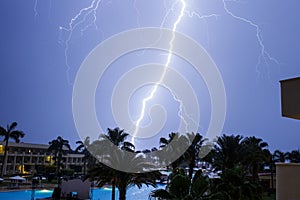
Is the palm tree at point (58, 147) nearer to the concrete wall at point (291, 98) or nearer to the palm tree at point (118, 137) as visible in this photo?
the palm tree at point (118, 137)

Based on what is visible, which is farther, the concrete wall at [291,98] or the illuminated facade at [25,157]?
the illuminated facade at [25,157]

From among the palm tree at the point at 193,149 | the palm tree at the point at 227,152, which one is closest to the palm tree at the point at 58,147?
the palm tree at the point at 193,149

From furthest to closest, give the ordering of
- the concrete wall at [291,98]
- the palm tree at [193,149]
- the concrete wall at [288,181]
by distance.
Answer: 1. the palm tree at [193,149]
2. the concrete wall at [288,181]
3. the concrete wall at [291,98]

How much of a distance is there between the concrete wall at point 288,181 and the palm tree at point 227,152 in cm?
1939

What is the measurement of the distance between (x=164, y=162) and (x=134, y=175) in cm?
944

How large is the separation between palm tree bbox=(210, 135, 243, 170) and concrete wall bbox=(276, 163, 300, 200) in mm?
19393

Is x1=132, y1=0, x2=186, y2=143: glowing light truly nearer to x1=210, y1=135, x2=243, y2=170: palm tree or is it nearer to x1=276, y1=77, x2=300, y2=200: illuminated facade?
x1=210, y1=135, x2=243, y2=170: palm tree

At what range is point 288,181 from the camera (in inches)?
379

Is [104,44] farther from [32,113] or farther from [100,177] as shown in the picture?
[32,113]

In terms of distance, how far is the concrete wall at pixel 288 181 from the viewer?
374 inches

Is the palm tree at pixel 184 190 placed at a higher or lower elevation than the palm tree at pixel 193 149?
lower

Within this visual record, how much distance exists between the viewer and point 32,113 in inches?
6850

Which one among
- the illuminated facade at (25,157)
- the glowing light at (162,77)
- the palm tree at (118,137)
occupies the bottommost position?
the illuminated facade at (25,157)

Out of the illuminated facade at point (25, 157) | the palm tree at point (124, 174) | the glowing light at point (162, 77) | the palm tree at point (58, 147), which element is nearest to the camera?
the palm tree at point (124, 174)
